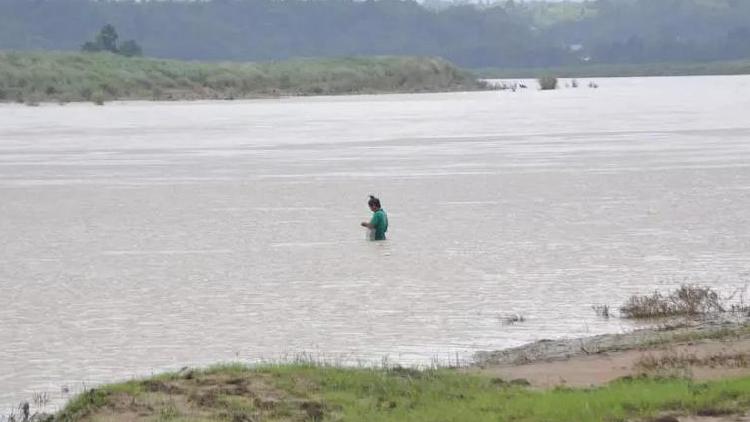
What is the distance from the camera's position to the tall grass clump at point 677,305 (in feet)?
51.2

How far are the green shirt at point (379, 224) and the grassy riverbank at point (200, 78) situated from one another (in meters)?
72.0

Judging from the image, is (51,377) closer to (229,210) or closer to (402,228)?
(402,228)

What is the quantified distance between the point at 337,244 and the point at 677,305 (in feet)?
27.9

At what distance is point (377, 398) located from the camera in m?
10.4

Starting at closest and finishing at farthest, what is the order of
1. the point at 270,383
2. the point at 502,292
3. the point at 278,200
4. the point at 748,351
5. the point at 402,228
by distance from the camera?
the point at 270,383, the point at 748,351, the point at 502,292, the point at 402,228, the point at 278,200

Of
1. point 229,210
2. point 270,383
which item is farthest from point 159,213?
point 270,383

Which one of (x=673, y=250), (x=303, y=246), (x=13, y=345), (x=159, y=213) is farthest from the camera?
(x=159, y=213)

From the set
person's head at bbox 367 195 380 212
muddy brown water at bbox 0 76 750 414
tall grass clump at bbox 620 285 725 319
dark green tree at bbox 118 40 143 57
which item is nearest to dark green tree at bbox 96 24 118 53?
dark green tree at bbox 118 40 143 57

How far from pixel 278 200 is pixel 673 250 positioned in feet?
36.0

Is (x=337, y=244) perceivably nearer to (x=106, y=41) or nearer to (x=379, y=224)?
(x=379, y=224)

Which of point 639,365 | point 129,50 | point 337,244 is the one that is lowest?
point 337,244

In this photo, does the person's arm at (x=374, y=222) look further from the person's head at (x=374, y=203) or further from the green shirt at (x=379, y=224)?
the person's head at (x=374, y=203)

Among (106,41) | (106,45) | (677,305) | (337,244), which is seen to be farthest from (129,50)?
(677,305)

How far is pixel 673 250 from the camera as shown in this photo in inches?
861
